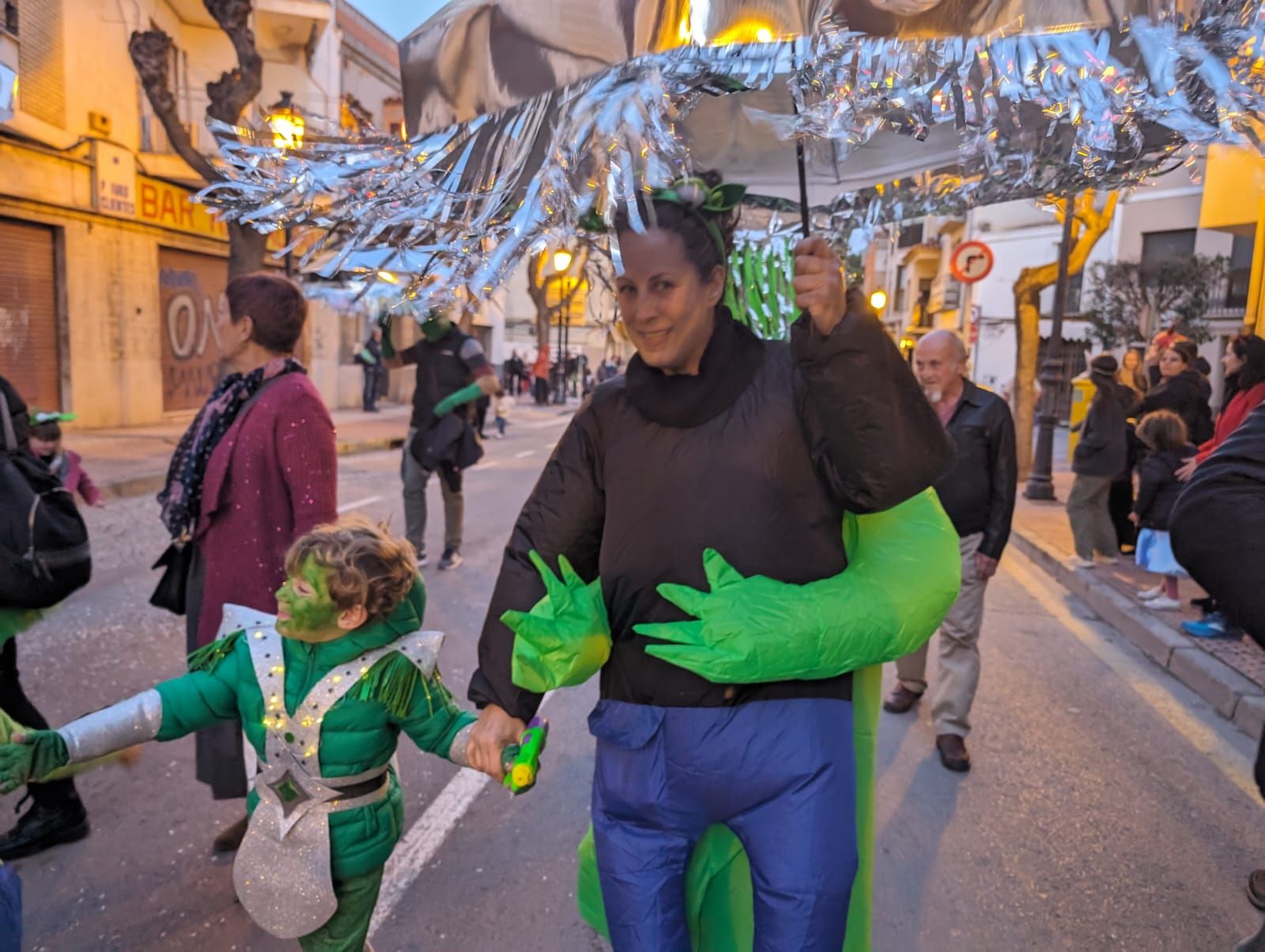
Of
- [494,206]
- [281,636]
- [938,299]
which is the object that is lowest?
[281,636]

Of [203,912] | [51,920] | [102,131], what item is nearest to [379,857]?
[203,912]

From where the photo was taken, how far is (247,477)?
264 centimetres

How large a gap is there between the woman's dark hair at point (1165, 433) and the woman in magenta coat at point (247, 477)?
6.01 metres

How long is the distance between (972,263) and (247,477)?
1123cm

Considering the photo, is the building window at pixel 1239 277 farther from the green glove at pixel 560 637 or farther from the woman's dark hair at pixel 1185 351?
the green glove at pixel 560 637

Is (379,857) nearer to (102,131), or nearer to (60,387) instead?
(60,387)

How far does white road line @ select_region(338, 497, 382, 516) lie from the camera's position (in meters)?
9.21

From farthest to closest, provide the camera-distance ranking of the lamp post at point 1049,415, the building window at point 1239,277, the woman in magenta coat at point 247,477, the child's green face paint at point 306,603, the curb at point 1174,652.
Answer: the building window at point 1239,277 < the lamp post at point 1049,415 < the curb at point 1174,652 < the woman in magenta coat at point 247,477 < the child's green face paint at point 306,603

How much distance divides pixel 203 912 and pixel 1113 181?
10.4 feet

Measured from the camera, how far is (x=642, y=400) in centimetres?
177

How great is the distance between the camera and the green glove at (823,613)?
1.61 meters

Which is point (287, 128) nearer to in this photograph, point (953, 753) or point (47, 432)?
point (47, 432)

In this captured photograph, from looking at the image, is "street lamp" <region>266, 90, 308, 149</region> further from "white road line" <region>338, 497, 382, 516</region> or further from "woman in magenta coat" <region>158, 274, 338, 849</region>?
"white road line" <region>338, 497, 382, 516</region>

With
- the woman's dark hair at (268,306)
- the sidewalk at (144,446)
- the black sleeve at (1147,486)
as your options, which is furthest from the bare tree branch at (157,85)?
the black sleeve at (1147,486)
